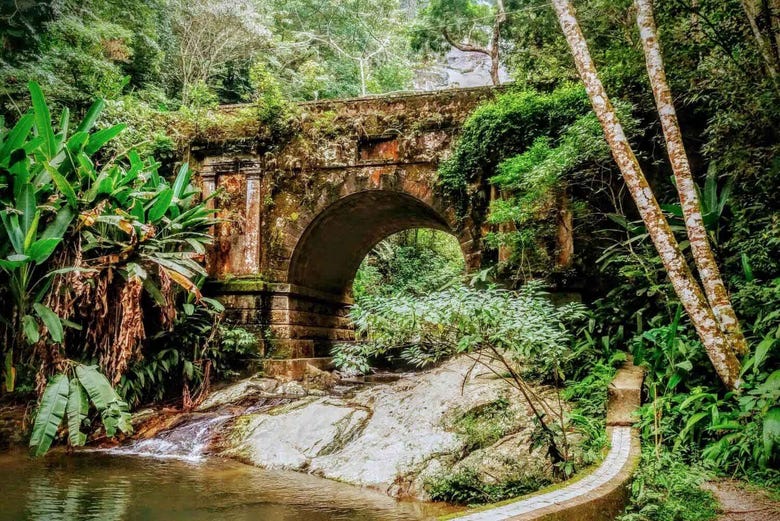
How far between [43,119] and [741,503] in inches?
301

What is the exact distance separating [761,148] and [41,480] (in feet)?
24.3

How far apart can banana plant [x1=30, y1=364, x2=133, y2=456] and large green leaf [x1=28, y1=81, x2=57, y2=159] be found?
2.61 metres

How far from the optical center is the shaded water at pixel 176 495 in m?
4.04

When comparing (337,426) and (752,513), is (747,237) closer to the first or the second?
(752,513)

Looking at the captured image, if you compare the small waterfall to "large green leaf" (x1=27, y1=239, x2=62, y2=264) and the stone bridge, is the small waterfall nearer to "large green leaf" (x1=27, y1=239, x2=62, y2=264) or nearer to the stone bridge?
"large green leaf" (x1=27, y1=239, x2=62, y2=264)

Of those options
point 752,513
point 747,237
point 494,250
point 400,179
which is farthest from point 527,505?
point 400,179

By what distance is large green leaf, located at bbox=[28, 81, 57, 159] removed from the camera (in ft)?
21.3

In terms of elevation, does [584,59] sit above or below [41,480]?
above

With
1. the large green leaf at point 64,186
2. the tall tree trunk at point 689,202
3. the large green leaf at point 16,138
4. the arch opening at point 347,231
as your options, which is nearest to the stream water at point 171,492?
the tall tree trunk at point 689,202

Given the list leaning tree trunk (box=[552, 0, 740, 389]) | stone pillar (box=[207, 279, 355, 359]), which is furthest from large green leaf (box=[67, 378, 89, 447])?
leaning tree trunk (box=[552, 0, 740, 389])

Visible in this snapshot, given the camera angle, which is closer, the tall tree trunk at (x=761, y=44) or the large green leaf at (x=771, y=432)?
the large green leaf at (x=771, y=432)

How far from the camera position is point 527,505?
9.84 feet

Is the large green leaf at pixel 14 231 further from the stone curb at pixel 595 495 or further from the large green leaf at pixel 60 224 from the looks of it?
the stone curb at pixel 595 495

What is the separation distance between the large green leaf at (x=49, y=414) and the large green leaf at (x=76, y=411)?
9cm
